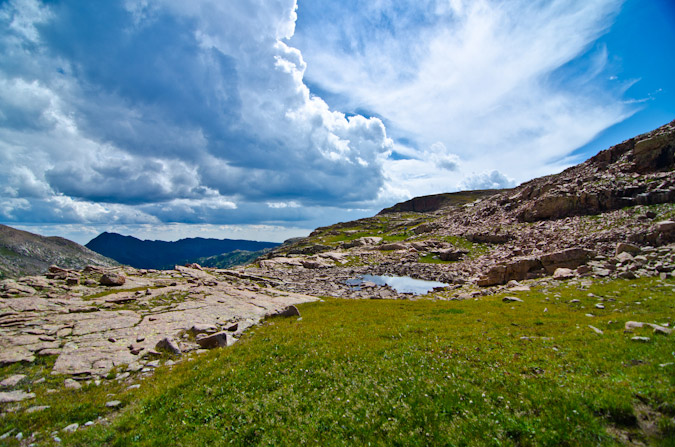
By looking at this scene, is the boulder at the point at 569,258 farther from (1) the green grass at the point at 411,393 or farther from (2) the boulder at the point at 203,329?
(2) the boulder at the point at 203,329

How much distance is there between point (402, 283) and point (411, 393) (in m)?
49.8

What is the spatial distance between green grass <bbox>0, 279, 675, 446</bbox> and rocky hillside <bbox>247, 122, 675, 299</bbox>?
66.9 ft

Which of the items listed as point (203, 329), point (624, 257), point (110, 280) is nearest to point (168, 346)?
point (203, 329)

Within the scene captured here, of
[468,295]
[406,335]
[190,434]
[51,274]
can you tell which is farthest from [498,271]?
[51,274]

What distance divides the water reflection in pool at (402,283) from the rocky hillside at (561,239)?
2.48 meters

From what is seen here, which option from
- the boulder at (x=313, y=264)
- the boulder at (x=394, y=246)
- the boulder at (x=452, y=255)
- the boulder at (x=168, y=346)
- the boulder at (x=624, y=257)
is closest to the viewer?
the boulder at (x=168, y=346)

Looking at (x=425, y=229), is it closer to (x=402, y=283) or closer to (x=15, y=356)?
(x=402, y=283)

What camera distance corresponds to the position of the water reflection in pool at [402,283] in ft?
162

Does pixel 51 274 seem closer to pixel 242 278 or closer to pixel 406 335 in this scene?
pixel 242 278

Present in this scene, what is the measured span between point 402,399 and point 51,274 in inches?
1597

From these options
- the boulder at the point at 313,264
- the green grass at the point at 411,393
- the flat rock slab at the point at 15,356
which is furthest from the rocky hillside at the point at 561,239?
the flat rock slab at the point at 15,356

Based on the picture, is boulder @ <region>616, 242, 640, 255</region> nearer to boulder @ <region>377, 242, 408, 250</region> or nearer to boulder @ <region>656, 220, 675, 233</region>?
boulder @ <region>656, 220, 675, 233</region>

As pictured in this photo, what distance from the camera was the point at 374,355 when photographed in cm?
1331

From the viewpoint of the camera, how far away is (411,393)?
9492 mm
